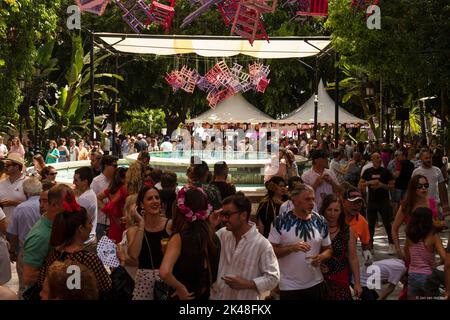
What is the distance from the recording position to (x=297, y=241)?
27.0 feet

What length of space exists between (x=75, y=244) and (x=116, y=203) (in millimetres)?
4513

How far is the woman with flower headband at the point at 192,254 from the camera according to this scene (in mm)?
6973

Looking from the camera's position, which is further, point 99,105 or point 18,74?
point 99,105

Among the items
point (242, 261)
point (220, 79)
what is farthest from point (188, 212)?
point (220, 79)

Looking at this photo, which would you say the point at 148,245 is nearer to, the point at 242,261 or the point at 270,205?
the point at 242,261

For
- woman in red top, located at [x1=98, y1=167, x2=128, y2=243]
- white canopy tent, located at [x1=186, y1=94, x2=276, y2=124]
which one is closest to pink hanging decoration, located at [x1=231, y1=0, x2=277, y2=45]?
woman in red top, located at [x1=98, y1=167, x2=128, y2=243]

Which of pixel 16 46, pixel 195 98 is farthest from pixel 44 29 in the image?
pixel 195 98

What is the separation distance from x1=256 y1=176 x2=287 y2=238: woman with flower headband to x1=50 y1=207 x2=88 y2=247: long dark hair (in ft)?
12.2

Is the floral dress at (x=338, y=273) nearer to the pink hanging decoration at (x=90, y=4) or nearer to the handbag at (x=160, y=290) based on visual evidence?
the handbag at (x=160, y=290)

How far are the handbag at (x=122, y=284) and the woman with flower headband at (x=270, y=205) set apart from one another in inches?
127

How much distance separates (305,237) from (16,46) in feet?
84.9
